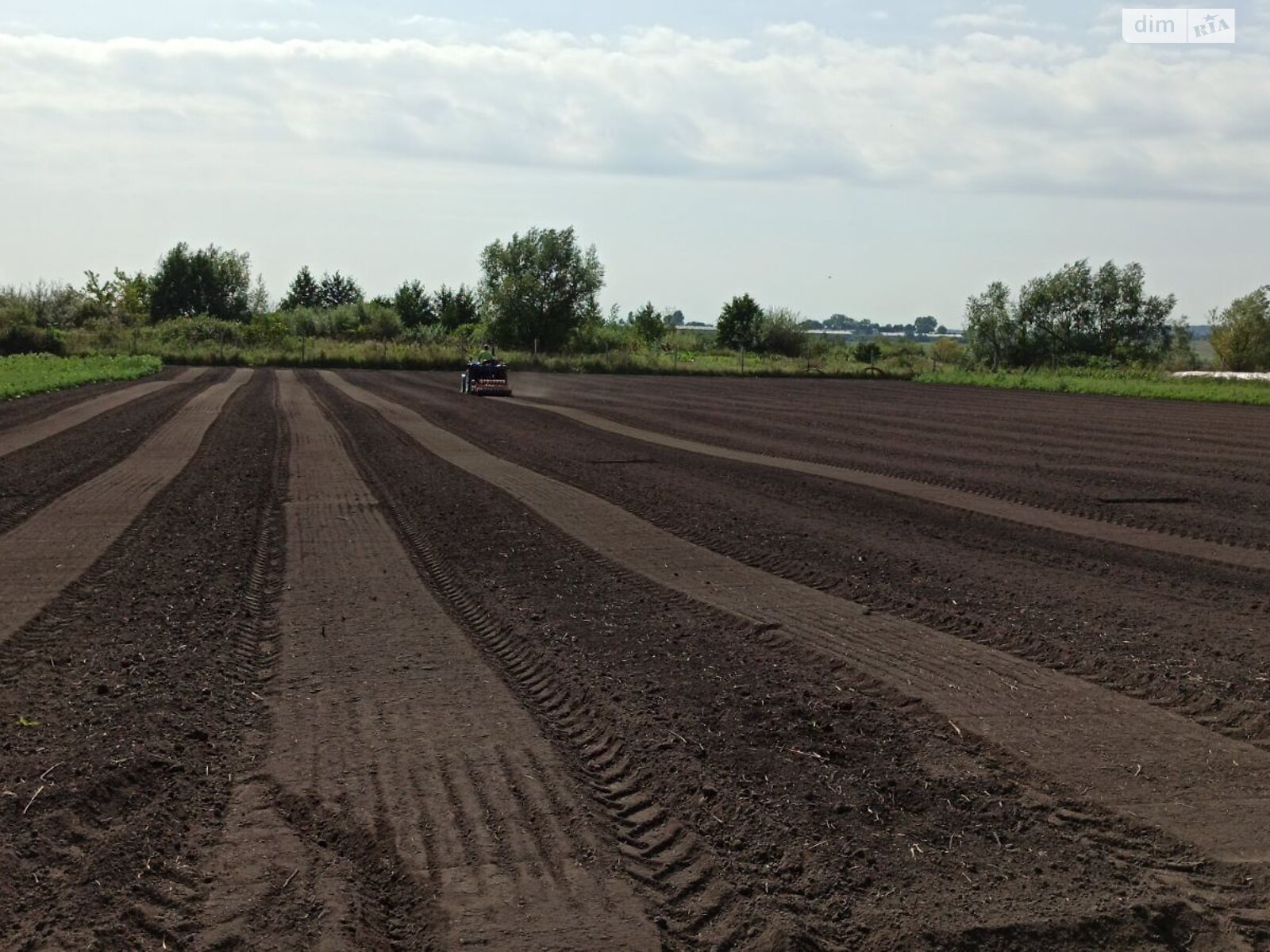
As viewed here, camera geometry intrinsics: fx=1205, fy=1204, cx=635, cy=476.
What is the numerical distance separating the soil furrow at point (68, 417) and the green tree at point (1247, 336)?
8055cm

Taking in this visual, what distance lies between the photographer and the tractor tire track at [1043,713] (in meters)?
5.39

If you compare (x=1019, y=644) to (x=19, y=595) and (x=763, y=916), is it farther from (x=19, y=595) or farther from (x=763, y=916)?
(x=19, y=595)

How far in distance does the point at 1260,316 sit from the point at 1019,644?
96.7 metres

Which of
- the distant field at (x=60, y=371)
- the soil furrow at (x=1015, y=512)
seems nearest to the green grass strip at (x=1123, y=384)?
the soil furrow at (x=1015, y=512)

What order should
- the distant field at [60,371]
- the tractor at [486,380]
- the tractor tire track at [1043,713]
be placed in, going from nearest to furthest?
the tractor tire track at [1043,713] → the distant field at [60,371] → the tractor at [486,380]

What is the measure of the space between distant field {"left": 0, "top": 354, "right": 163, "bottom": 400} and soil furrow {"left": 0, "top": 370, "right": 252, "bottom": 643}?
16505 mm

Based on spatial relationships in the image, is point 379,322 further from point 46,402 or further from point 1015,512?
point 1015,512

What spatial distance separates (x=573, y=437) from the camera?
2377 centimetres

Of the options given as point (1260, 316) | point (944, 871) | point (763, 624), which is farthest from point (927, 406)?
point (1260, 316)

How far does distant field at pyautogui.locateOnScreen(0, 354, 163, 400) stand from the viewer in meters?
34.8

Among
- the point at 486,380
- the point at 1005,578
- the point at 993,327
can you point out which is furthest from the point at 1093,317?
the point at 1005,578

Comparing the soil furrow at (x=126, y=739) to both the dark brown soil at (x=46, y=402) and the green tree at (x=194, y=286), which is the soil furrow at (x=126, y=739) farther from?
the green tree at (x=194, y=286)

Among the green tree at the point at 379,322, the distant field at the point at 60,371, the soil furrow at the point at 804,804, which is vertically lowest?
the soil furrow at the point at 804,804

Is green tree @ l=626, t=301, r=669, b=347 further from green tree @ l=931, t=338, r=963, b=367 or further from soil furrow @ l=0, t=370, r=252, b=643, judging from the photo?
soil furrow @ l=0, t=370, r=252, b=643
